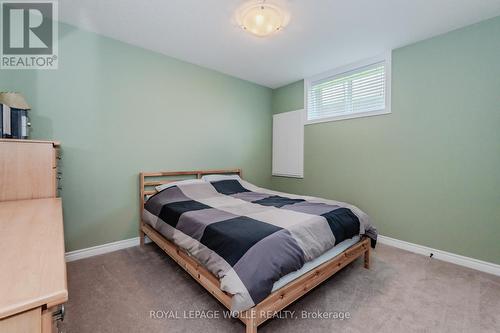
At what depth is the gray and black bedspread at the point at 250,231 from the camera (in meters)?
1.30

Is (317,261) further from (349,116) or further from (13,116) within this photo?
(13,116)

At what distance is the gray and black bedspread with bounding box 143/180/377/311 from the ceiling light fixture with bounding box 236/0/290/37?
5.61 ft

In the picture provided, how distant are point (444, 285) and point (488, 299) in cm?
27

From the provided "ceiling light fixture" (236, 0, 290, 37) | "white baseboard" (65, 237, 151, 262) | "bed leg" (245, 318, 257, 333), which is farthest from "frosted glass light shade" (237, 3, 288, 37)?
"white baseboard" (65, 237, 151, 262)

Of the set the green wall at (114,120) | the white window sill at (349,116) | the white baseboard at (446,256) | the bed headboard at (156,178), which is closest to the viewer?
the white baseboard at (446,256)

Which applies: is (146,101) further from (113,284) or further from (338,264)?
(338,264)

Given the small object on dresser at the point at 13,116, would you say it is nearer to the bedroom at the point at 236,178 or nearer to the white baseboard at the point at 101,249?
the bedroom at the point at 236,178

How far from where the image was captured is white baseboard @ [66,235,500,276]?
7.23 ft

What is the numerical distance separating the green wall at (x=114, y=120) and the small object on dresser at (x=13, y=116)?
0.37 metres

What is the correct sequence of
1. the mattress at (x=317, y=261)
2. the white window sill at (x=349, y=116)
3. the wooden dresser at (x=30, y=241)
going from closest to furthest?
1. the wooden dresser at (x=30, y=241)
2. the mattress at (x=317, y=261)
3. the white window sill at (x=349, y=116)

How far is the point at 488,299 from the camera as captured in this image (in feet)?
5.79

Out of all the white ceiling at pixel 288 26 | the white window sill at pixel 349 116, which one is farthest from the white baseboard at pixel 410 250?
the white ceiling at pixel 288 26

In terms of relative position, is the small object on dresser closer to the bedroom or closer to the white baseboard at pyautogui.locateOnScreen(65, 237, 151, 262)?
the bedroom

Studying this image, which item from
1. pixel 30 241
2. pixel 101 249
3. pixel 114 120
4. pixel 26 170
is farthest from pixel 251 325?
pixel 114 120
